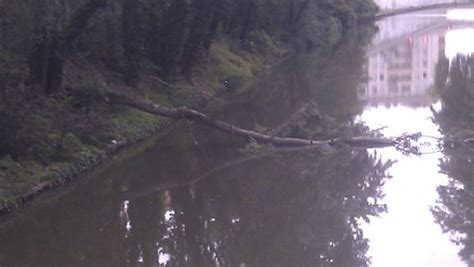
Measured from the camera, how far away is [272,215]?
15.0 meters

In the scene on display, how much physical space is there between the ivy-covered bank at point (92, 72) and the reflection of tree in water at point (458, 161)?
7504 millimetres

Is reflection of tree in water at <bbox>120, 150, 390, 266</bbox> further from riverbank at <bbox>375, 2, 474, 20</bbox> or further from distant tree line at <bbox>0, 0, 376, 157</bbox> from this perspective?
riverbank at <bbox>375, 2, 474, 20</bbox>

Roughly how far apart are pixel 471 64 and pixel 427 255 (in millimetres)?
25882

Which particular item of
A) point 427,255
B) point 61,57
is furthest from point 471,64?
point 427,255

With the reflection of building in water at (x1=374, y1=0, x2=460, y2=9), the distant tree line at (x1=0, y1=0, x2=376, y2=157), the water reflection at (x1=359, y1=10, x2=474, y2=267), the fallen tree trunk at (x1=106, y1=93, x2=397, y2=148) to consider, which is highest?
the reflection of building in water at (x1=374, y1=0, x2=460, y2=9)

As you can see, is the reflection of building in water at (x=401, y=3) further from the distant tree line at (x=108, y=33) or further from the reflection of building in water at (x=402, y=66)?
the distant tree line at (x=108, y=33)

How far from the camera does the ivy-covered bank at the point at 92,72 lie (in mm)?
16516

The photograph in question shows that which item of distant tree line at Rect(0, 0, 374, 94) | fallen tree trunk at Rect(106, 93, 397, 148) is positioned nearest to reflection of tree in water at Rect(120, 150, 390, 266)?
fallen tree trunk at Rect(106, 93, 397, 148)

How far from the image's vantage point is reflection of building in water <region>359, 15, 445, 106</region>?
33.4 metres

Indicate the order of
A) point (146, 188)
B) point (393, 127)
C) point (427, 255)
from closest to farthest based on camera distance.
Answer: point (427, 255), point (146, 188), point (393, 127)

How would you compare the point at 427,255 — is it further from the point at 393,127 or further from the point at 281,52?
the point at 281,52

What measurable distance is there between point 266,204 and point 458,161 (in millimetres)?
5468

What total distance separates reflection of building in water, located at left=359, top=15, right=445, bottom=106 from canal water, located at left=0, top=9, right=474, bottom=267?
6144 millimetres

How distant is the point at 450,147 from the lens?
19.8 m
